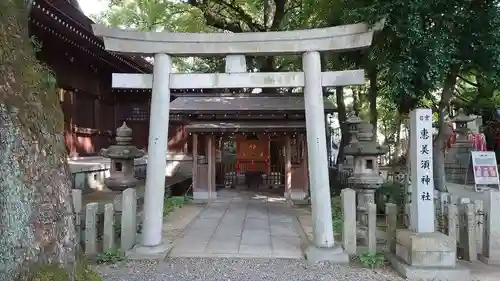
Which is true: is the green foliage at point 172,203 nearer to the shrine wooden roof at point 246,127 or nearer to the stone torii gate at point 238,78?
→ the shrine wooden roof at point 246,127

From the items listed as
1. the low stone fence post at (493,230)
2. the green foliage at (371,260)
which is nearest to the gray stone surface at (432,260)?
the green foliage at (371,260)

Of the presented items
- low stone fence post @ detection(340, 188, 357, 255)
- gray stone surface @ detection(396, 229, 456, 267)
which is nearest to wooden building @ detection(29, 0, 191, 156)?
low stone fence post @ detection(340, 188, 357, 255)

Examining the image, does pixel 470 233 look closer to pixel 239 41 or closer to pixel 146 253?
pixel 239 41

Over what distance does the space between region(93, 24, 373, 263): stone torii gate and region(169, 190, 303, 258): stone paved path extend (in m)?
0.65

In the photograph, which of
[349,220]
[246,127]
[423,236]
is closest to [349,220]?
[349,220]

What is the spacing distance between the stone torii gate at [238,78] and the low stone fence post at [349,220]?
0.83 feet

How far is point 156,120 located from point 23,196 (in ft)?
12.8

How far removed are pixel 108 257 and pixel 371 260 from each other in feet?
13.0

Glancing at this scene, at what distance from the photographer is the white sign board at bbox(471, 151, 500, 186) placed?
11.8 metres

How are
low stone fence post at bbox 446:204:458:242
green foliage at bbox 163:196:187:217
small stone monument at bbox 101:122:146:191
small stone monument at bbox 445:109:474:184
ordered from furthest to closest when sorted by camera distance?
small stone monument at bbox 445:109:474:184 → green foliage at bbox 163:196:187:217 → small stone monument at bbox 101:122:146:191 → low stone fence post at bbox 446:204:458:242

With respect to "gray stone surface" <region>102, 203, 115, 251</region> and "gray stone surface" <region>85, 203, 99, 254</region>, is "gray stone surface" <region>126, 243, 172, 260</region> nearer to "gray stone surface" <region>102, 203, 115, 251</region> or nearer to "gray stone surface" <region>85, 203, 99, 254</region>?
"gray stone surface" <region>102, 203, 115, 251</region>

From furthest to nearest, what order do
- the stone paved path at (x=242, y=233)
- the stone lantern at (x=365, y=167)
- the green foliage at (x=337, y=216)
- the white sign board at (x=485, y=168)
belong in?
the white sign board at (x=485, y=168) < the stone lantern at (x=365, y=167) < the green foliage at (x=337, y=216) < the stone paved path at (x=242, y=233)

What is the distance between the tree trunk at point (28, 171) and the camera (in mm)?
2729

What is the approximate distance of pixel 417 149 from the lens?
596cm
